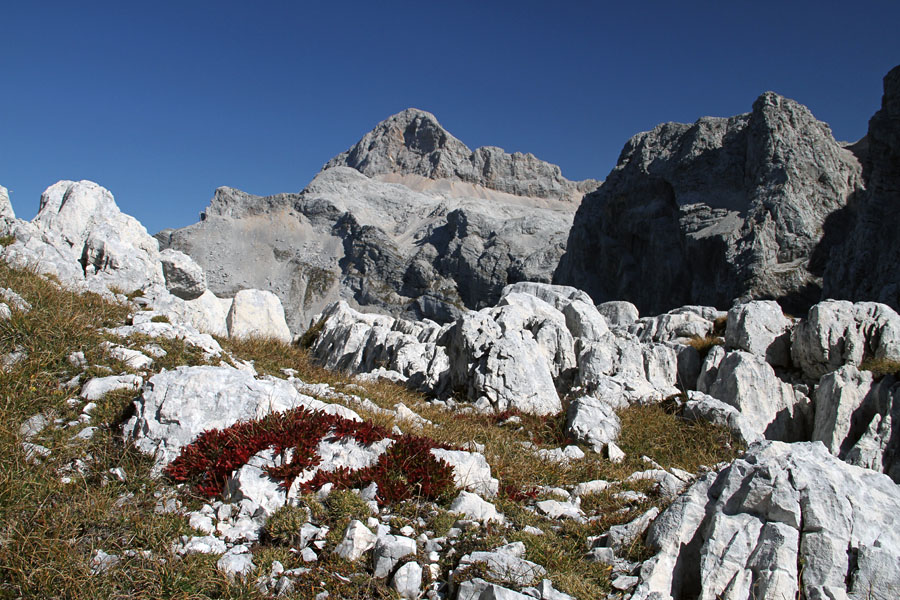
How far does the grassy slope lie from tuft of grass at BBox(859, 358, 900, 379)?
666 cm

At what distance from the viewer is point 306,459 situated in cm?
677

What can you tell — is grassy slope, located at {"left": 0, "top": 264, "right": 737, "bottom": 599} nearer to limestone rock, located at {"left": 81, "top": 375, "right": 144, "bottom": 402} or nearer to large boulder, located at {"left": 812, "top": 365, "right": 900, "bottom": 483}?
limestone rock, located at {"left": 81, "top": 375, "right": 144, "bottom": 402}

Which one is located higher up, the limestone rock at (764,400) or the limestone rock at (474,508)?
the limestone rock at (764,400)

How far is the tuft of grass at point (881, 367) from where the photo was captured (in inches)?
546

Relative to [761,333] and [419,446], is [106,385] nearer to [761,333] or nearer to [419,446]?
[419,446]

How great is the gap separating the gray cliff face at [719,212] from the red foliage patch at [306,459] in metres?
90.4

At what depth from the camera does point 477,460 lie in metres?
7.87

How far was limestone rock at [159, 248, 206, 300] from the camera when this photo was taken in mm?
21438

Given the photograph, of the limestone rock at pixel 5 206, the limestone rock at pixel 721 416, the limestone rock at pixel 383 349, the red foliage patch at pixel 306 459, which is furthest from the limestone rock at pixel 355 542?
the limestone rock at pixel 5 206

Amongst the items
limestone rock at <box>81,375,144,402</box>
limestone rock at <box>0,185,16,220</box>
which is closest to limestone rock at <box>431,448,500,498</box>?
limestone rock at <box>81,375,144,402</box>

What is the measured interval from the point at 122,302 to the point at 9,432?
7517 millimetres

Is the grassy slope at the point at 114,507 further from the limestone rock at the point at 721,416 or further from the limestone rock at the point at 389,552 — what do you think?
the limestone rock at the point at 721,416

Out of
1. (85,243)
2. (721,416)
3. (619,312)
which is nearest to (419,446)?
(721,416)

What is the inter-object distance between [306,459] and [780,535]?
5.25 m
